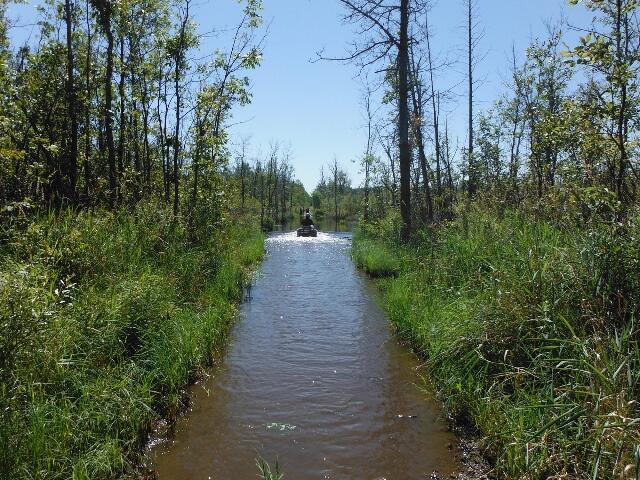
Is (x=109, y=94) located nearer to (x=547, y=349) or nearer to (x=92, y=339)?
(x=92, y=339)

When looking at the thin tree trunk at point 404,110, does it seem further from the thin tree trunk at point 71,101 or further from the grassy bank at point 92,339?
the thin tree trunk at point 71,101

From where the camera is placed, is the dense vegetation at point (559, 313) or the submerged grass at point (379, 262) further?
the submerged grass at point (379, 262)

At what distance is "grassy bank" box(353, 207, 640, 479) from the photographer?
130 inches

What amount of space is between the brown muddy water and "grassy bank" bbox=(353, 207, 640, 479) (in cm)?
51

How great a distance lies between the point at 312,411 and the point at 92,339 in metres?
2.58

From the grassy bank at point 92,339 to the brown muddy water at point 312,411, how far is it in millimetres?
423

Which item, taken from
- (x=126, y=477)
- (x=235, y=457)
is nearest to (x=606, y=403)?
(x=235, y=457)

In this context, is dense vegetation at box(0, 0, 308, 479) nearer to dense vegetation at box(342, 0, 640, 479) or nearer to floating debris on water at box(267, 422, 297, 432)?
floating debris on water at box(267, 422, 297, 432)

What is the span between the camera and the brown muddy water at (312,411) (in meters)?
4.32

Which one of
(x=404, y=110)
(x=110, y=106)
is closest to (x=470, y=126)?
(x=404, y=110)

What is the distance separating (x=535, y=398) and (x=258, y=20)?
1245 cm

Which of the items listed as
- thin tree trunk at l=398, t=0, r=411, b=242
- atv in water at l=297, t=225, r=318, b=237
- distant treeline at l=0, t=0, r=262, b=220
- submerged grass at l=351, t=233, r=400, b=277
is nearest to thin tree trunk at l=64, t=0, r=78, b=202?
distant treeline at l=0, t=0, r=262, b=220

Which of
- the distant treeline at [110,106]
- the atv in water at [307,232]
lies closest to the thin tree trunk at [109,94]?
the distant treeline at [110,106]

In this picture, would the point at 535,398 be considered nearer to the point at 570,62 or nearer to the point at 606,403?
the point at 606,403
